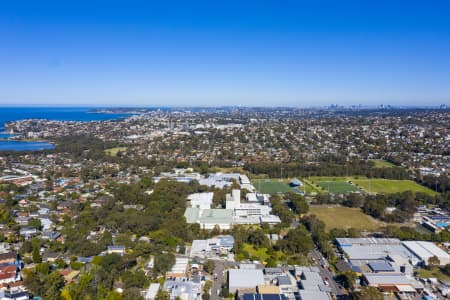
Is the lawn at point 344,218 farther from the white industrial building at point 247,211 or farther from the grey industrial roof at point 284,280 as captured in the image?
the grey industrial roof at point 284,280

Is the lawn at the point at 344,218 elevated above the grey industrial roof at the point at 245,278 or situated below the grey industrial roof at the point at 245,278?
below

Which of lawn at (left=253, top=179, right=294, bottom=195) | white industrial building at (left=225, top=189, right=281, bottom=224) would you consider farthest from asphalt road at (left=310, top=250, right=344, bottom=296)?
lawn at (left=253, top=179, right=294, bottom=195)

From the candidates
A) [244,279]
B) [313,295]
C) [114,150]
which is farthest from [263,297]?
[114,150]

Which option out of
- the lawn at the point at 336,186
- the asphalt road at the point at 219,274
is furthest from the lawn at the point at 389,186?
the asphalt road at the point at 219,274

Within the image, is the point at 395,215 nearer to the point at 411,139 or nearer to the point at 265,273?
the point at 265,273

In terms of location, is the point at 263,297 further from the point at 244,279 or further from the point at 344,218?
the point at 344,218

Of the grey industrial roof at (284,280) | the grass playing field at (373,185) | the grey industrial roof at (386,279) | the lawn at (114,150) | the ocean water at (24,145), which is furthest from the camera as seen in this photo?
the ocean water at (24,145)

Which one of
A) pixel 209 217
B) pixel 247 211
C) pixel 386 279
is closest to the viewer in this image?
pixel 386 279

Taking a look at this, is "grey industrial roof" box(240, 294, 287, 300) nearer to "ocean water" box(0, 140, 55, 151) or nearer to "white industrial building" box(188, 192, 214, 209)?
"white industrial building" box(188, 192, 214, 209)
